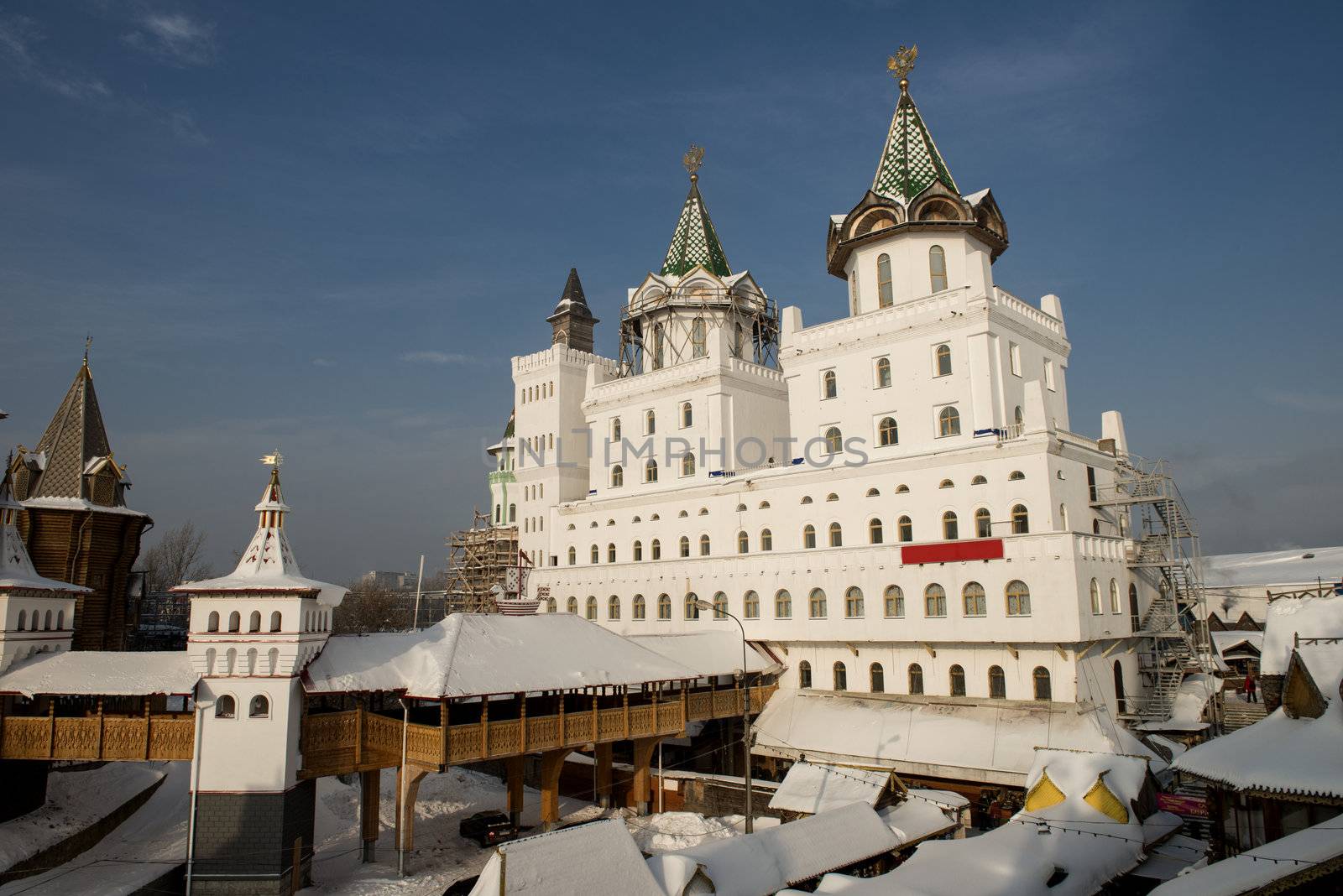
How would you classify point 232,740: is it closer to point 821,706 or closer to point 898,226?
point 821,706

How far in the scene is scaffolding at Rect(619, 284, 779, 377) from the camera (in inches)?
1869

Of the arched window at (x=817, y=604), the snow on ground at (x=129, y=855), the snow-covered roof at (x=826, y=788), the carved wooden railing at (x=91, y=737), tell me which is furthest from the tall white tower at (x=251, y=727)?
the arched window at (x=817, y=604)

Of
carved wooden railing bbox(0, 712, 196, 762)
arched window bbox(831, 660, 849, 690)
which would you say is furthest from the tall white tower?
arched window bbox(831, 660, 849, 690)

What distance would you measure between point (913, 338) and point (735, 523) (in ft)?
33.7

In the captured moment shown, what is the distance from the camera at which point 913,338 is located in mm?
35375

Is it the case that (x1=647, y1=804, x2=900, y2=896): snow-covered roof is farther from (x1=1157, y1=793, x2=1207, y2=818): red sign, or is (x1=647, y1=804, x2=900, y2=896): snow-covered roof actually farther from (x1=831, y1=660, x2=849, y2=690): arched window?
(x1=831, y1=660, x2=849, y2=690): arched window

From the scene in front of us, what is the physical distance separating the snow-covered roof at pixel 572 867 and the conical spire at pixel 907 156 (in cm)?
2808

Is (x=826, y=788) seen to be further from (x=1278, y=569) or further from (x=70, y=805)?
(x=1278, y=569)

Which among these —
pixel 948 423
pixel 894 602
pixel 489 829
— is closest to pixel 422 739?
pixel 489 829

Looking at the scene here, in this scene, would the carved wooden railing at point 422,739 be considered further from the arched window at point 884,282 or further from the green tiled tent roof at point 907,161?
the green tiled tent roof at point 907,161

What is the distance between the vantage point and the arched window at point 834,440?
36781mm

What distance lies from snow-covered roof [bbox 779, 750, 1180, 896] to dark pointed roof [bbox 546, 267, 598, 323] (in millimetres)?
37220

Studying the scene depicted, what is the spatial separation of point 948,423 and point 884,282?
676 centimetres

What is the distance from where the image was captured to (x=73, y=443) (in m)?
39.0
